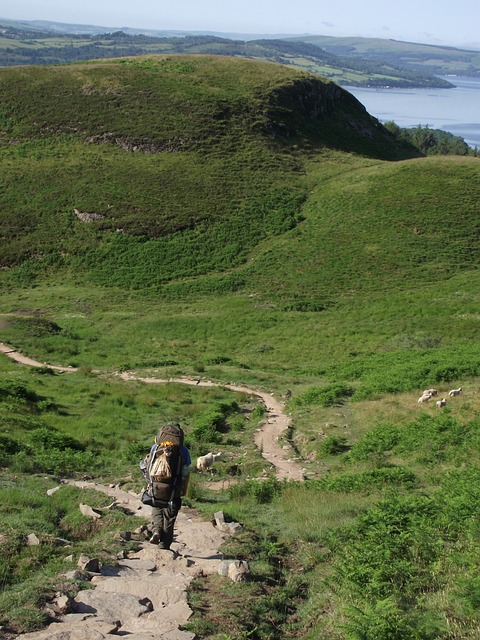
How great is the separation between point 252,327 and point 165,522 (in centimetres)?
2942

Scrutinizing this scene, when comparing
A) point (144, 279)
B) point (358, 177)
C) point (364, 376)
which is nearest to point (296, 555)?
point (364, 376)

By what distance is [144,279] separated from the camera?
154 feet

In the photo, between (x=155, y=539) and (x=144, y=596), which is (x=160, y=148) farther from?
(x=144, y=596)

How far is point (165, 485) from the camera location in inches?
325

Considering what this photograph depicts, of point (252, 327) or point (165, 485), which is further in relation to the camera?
point (252, 327)

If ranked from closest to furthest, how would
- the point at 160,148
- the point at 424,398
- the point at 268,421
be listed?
the point at 424,398 → the point at 268,421 → the point at 160,148

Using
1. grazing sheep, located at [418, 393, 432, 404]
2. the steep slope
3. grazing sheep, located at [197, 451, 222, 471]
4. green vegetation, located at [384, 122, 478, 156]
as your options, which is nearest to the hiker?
grazing sheep, located at [197, 451, 222, 471]

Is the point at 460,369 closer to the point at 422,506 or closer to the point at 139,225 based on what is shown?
the point at 422,506

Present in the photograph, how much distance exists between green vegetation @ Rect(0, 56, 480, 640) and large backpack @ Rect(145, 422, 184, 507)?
3.32ft

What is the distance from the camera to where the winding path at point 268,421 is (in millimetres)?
14750

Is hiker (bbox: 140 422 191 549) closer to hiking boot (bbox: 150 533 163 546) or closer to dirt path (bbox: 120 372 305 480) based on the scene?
hiking boot (bbox: 150 533 163 546)

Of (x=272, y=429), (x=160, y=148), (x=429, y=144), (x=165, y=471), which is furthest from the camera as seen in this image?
(x=429, y=144)

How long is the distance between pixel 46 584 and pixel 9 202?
53.6 m

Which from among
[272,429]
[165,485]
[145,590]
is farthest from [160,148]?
[145,590]
